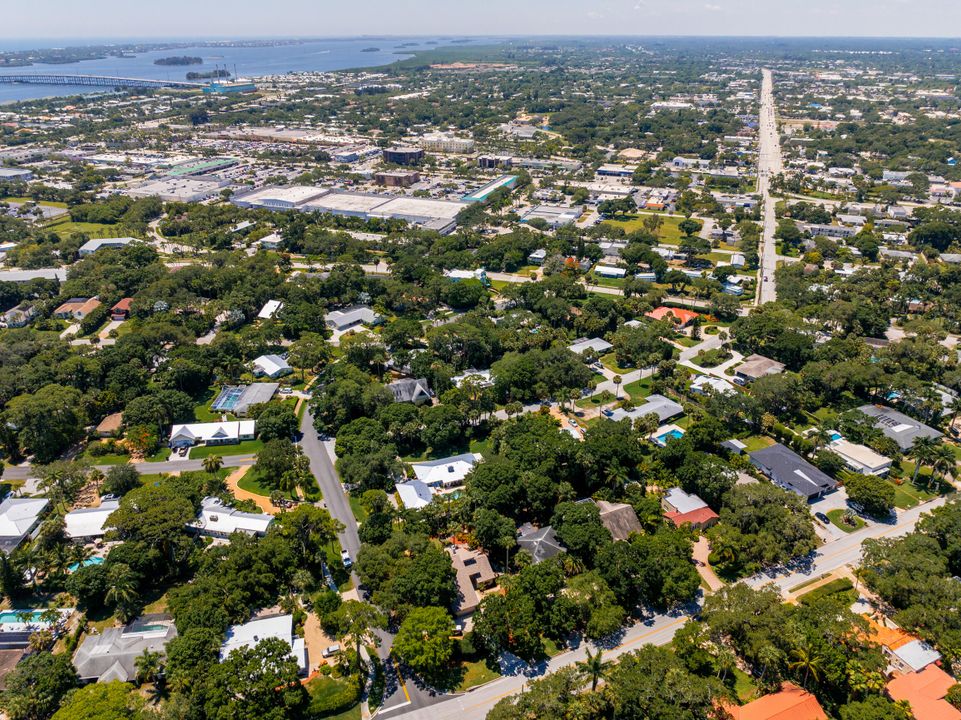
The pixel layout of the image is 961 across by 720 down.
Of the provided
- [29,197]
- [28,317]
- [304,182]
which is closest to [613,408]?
[28,317]

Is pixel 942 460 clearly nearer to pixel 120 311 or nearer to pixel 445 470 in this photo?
pixel 445 470

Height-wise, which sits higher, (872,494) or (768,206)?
(768,206)

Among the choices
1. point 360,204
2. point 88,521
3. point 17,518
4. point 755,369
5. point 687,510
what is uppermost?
point 360,204

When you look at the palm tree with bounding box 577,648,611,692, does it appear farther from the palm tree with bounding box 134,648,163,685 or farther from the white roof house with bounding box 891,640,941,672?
the palm tree with bounding box 134,648,163,685

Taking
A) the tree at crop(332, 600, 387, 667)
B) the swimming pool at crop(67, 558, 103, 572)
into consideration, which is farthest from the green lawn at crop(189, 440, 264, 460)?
the tree at crop(332, 600, 387, 667)

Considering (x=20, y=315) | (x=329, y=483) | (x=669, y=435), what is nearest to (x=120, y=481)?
(x=329, y=483)

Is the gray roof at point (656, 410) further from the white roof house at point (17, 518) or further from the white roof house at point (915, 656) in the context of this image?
the white roof house at point (17, 518)
